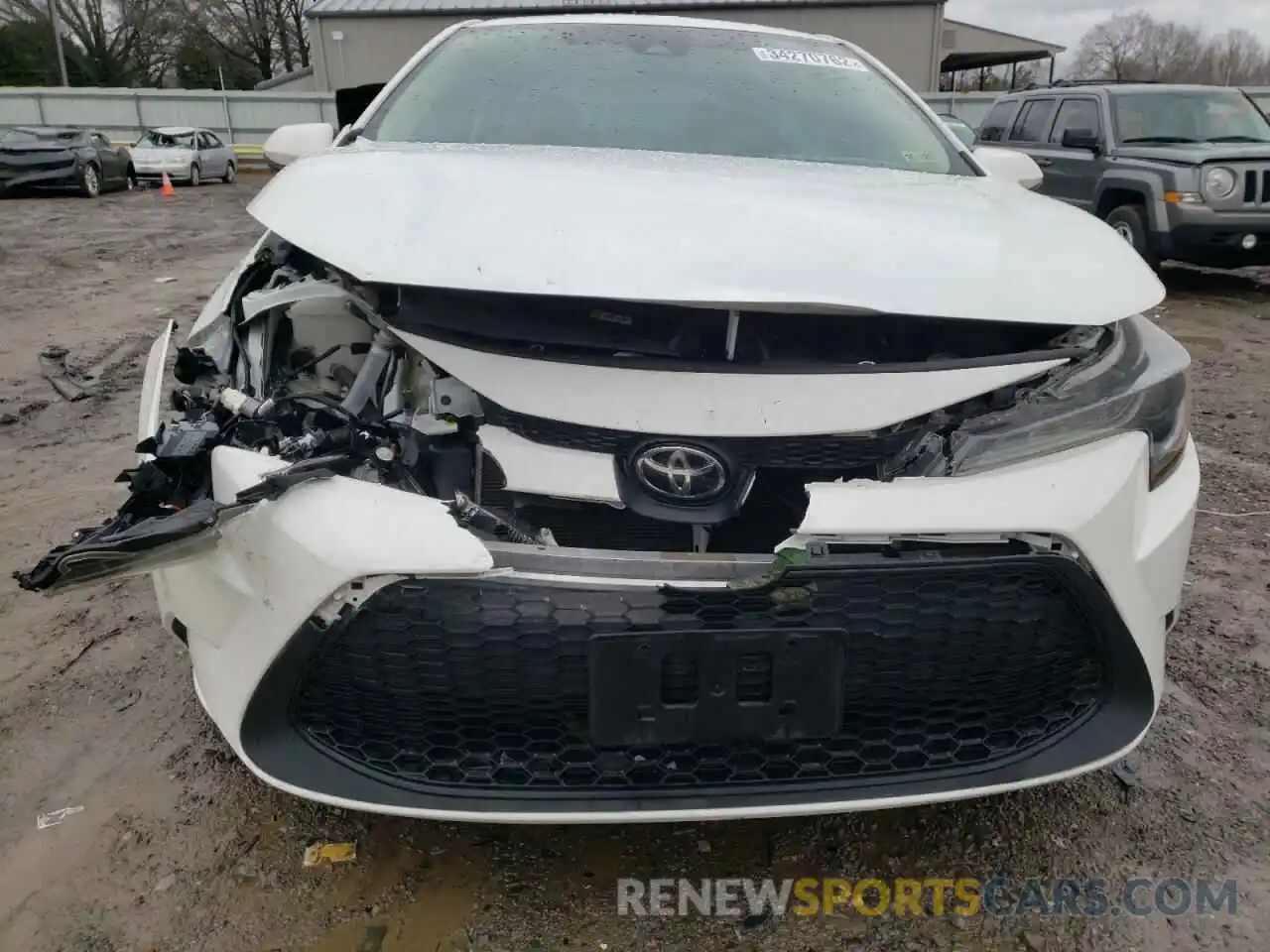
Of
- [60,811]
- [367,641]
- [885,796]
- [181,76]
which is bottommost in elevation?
[60,811]

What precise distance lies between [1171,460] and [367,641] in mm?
1412

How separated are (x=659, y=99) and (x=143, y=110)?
2539 centimetres

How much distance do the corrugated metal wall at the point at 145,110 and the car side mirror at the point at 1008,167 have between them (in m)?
23.5

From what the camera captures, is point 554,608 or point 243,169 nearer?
point 554,608

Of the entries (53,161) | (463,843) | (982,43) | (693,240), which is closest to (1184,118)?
(693,240)

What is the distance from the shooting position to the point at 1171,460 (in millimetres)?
1723

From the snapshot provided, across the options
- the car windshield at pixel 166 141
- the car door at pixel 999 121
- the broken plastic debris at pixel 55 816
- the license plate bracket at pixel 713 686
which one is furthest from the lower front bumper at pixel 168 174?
the license plate bracket at pixel 713 686

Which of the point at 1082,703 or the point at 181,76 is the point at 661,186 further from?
the point at 181,76

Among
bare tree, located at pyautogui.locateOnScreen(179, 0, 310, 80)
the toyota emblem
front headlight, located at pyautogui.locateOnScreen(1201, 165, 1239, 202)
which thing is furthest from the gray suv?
bare tree, located at pyautogui.locateOnScreen(179, 0, 310, 80)

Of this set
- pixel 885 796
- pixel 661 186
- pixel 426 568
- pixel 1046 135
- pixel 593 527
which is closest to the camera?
pixel 426 568

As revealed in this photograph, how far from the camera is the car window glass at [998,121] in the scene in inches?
375

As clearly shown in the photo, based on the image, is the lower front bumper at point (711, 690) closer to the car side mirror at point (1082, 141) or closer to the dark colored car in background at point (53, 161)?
the car side mirror at point (1082, 141)

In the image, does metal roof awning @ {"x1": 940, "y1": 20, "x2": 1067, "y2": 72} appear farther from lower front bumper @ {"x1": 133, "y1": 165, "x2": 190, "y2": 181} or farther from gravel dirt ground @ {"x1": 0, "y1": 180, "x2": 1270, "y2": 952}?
gravel dirt ground @ {"x1": 0, "y1": 180, "x2": 1270, "y2": 952}

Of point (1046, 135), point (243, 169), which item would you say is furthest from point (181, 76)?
point (1046, 135)
